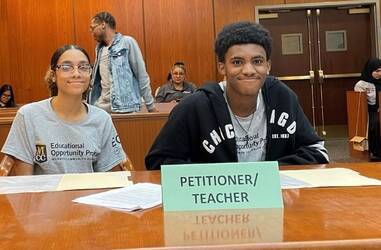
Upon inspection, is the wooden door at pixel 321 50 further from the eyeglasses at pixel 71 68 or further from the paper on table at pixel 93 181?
the paper on table at pixel 93 181

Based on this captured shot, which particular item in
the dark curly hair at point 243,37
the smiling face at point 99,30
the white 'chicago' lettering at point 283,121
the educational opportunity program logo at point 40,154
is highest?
the smiling face at point 99,30

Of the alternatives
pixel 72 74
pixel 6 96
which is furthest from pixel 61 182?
pixel 6 96

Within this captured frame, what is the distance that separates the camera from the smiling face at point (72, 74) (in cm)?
222

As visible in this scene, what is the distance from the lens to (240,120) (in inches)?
77.1

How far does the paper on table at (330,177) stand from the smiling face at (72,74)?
98cm

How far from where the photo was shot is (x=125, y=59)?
4.29m

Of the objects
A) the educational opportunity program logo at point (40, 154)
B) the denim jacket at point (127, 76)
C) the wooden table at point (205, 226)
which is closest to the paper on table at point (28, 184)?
the wooden table at point (205, 226)

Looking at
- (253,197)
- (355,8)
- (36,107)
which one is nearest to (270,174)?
(253,197)

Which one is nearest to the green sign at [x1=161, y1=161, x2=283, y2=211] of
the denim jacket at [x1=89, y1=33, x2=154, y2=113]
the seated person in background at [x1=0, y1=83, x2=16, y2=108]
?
the denim jacket at [x1=89, y1=33, x2=154, y2=113]

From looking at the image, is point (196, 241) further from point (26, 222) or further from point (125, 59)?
point (125, 59)

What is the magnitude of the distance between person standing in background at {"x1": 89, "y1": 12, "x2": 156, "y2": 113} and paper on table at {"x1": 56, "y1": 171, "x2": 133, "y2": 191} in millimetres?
2429

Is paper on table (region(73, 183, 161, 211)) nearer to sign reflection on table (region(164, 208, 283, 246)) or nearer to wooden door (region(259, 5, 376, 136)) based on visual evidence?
sign reflection on table (region(164, 208, 283, 246))

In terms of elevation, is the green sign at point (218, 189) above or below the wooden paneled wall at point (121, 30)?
below

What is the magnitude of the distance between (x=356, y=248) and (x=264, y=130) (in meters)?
1.16
